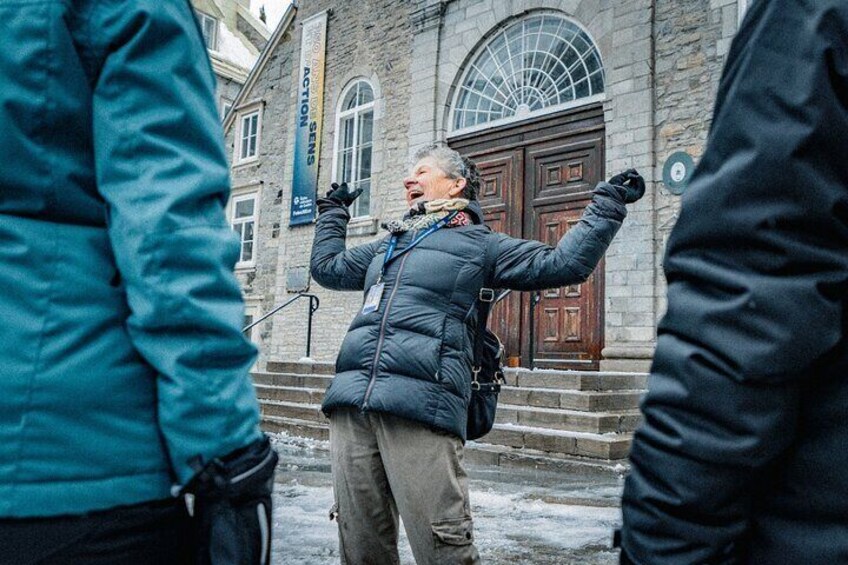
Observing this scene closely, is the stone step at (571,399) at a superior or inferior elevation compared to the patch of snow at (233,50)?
inferior

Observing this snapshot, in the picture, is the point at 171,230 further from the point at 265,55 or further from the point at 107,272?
the point at 265,55

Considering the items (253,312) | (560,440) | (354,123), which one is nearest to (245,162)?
(253,312)

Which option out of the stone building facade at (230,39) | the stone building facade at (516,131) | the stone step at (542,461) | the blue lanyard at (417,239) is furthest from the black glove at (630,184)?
the stone building facade at (230,39)

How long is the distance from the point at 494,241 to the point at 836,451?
197cm

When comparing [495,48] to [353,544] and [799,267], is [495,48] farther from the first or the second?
[799,267]

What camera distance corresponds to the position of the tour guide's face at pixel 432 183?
3111 millimetres

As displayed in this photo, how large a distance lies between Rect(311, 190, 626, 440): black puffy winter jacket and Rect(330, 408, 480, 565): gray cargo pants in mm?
89

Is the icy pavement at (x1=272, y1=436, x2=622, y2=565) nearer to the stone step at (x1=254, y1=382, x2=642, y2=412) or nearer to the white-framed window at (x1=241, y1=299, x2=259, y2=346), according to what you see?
the stone step at (x1=254, y1=382, x2=642, y2=412)

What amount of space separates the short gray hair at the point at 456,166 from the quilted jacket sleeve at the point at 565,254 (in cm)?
33

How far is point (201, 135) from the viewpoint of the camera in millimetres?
1353

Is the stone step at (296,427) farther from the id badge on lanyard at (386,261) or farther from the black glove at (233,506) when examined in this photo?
the black glove at (233,506)

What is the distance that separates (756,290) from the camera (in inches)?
40.7

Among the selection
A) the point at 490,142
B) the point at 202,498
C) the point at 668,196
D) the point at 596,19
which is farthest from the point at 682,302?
the point at 490,142

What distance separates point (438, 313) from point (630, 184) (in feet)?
3.15
